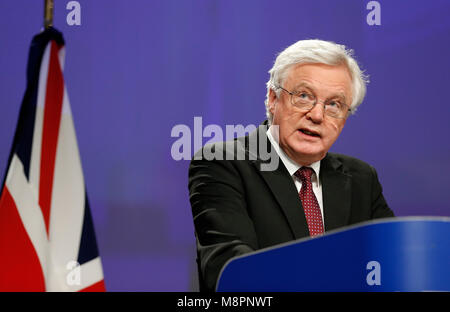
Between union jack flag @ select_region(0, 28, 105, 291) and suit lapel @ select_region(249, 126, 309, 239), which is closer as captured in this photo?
union jack flag @ select_region(0, 28, 105, 291)

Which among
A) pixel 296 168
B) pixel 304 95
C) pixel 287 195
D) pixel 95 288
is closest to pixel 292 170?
pixel 296 168

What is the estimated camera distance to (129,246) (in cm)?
276

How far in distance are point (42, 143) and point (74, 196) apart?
166 millimetres

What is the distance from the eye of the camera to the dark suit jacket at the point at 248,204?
1702 millimetres

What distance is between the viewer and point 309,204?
6.32ft

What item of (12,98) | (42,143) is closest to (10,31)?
(12,98)

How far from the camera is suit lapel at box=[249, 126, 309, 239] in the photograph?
185 cm

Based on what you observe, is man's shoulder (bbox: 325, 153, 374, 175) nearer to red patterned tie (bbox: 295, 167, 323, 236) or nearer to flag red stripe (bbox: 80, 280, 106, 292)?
red patterned tie (bbox: 295, 167, 323, 236)

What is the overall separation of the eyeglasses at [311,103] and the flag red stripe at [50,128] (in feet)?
2.29

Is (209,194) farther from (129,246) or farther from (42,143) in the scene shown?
(129,246)

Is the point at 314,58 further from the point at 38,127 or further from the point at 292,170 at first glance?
the point at 38,127

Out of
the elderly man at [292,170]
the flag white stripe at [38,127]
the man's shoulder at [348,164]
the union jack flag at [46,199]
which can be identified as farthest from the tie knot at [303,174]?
the flag white stripe at [38,127]

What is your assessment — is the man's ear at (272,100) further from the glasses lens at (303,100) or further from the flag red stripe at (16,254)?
the flag red stripe at (16,254)

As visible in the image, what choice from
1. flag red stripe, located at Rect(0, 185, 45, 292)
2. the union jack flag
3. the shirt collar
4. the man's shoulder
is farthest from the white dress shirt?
flag red stripe, located at Rect(0, 185, 45, 292)
